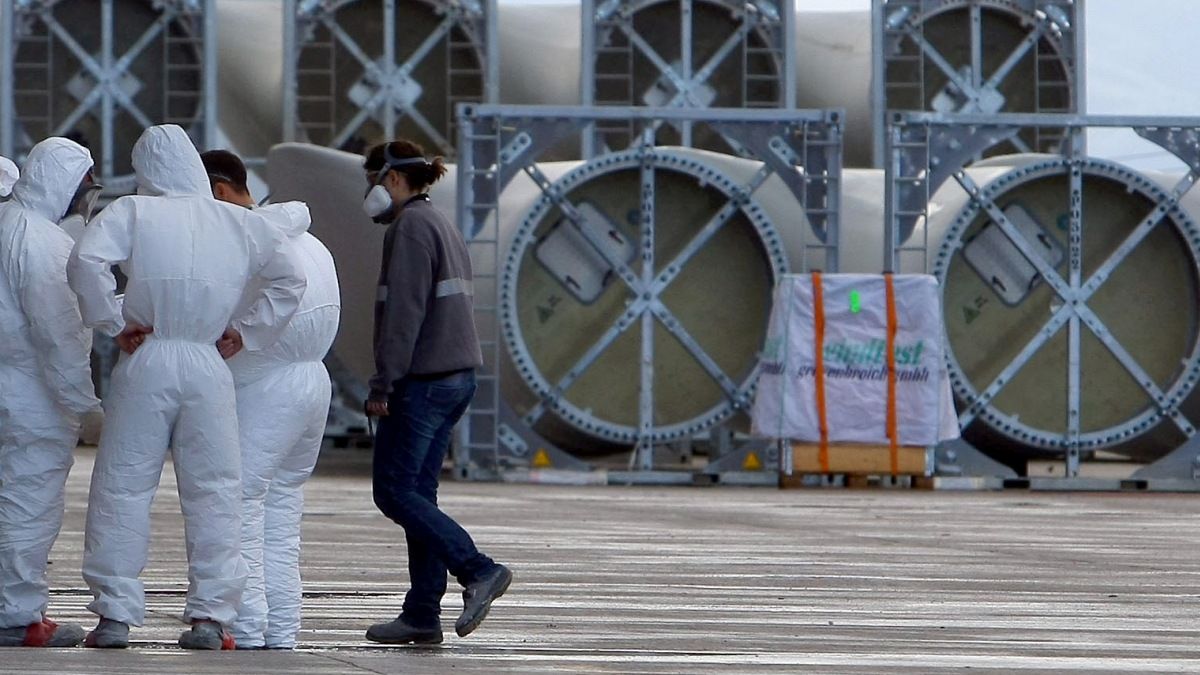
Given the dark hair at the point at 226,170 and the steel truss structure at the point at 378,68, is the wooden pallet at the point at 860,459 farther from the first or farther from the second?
the dark hair at the point at 226,170

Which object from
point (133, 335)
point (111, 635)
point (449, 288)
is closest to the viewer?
point (111, 635)

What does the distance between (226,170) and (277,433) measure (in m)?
1.14

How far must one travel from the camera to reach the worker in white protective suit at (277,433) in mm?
9484

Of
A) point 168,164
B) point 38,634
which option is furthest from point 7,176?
point 38,634

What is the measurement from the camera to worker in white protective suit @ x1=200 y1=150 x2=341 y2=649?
948cm

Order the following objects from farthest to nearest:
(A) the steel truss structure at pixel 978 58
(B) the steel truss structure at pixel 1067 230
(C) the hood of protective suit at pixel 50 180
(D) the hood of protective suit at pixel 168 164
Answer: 1. (A) the steel truss structure at pixel 978 58
2. (B) the steel truss structure at pixel 1067 230
3. (C) the hood of protective suit at pixel 50 180
4. (D) the hood of protective suit at pixel 168 164

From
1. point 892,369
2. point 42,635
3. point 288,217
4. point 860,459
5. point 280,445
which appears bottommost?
point 860,459

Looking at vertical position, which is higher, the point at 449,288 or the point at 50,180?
the point at 50,180

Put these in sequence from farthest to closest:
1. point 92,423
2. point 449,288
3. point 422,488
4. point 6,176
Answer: point 6,176, point 449,288, point 422,488, point 92,423

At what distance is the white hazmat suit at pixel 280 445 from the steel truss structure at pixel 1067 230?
15410mm

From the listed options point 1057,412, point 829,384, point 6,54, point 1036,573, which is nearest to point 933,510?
point 829,384

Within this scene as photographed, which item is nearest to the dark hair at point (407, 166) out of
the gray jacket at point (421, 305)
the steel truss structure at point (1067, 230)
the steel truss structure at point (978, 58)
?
the gray jacket at point (421, 305)

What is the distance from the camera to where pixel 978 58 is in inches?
1294

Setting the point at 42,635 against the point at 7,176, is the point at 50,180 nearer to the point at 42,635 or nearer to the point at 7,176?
the point at 7,176
